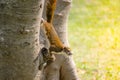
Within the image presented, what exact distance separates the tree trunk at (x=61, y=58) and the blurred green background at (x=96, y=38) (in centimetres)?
170

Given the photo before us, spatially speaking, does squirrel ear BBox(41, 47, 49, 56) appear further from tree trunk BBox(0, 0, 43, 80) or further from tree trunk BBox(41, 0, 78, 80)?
tree trunk BBox(41, 0, 78, 80)

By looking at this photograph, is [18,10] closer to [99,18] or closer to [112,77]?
[112,77]

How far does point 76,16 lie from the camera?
44.9ft

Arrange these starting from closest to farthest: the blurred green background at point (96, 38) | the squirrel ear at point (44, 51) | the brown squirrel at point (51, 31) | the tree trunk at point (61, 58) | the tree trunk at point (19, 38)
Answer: the tree trunk at point (19, 38), the squirrel ear at point (44, 51), the brown squirrel at point (51, 31), the tree trunk at point (61, 58), the blurred green background at point (96, 38)

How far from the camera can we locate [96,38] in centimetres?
1069

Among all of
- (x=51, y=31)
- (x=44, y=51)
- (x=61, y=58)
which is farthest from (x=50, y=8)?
(x=61, y=58)

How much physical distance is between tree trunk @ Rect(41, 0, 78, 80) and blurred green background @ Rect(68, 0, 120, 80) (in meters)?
1.70

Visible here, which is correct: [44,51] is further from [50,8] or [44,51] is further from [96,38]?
[96,38]

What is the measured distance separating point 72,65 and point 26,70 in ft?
5.55

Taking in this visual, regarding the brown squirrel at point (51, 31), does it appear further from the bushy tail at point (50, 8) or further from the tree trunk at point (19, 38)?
the tree trunk at point (19, 38)

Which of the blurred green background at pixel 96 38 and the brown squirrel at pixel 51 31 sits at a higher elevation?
the brown squirrel at pixel 51 31

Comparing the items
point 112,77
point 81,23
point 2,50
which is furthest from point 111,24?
point 2,50

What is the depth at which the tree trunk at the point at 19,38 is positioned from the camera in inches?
134

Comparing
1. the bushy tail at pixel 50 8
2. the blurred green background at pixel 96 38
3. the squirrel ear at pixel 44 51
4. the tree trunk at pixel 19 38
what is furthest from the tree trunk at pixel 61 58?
the blurred green background at pixel 96 38
